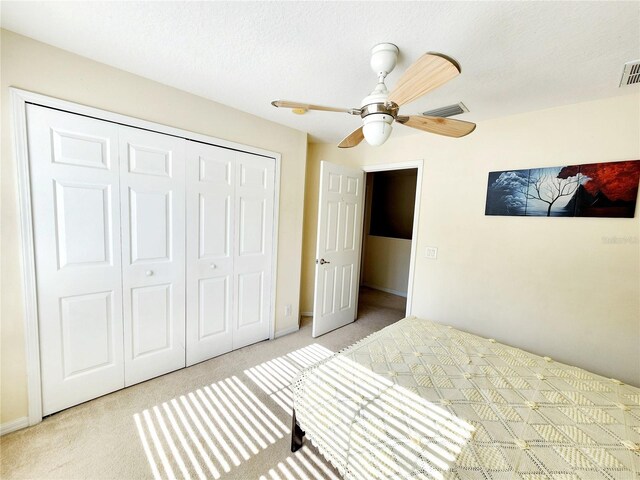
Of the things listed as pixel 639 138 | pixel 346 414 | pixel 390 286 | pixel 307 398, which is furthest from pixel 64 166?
pixel 390 286

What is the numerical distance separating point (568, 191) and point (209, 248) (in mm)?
3026

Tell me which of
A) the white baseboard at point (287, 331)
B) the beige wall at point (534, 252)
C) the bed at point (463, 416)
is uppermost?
the beige wall at point (534, 252)

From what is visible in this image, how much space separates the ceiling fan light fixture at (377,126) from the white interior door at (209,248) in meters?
1.45

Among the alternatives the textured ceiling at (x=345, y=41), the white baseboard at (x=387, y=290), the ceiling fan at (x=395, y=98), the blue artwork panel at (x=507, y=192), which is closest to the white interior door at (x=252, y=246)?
the textured ceiling at (x=345, y=41)

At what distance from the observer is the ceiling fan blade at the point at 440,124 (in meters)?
1.51

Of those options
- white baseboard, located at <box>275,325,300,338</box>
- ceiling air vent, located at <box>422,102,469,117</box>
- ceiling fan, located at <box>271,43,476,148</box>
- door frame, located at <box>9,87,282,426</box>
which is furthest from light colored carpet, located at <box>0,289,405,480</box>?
ceiling air vent, located at <box>422,102,469,117</box>

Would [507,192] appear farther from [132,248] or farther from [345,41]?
[132,248]

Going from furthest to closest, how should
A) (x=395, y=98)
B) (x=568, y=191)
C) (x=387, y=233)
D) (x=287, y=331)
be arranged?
(x=387, y=233) → (x=287, y=331) → (x=568, y=191) → (x=395, y=98)

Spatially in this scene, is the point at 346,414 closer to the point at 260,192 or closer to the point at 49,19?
the point at 260,192

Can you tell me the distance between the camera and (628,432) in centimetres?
109

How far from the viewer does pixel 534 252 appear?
7.06ft

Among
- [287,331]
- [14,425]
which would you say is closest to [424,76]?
[287,331]

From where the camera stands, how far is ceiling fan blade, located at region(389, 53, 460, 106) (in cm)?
102

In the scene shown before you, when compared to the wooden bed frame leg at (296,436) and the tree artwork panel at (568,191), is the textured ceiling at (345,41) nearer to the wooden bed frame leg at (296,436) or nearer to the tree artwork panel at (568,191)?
the tree artwork panel at (568,191)
